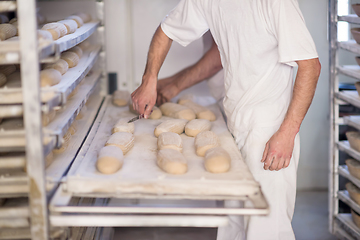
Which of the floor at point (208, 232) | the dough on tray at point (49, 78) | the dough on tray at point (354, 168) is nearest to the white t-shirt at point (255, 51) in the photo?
the dough on tray at point (354, 168)

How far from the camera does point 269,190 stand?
68.3 inches

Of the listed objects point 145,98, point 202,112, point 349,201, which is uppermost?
point 145,98

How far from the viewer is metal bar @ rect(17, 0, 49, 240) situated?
1.05 meters

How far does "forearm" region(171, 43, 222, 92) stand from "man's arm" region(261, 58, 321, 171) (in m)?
0.93

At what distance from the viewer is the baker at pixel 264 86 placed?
1528 mm

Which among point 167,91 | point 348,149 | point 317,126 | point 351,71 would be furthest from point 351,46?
point 317,126

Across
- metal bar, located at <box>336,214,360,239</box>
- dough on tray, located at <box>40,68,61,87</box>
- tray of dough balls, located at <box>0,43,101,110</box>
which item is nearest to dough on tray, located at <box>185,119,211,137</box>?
tray of dough balls, located at <box>0,43,101,110</box>

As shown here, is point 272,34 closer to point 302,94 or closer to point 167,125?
point 302,94

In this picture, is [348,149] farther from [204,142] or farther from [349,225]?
[204,142]

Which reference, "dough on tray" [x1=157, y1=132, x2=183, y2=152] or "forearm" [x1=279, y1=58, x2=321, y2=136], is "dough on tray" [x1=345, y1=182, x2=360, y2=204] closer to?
"forearm" [x1=279, y1=58, x2=321, y2=136]

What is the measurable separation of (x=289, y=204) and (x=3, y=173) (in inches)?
48.9

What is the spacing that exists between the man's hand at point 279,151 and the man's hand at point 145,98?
625 millimetres

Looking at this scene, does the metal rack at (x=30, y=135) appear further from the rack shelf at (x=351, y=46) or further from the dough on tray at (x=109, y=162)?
the rack shelf at (x=351, y=46)

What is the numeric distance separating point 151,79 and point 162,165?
27.7 inches
